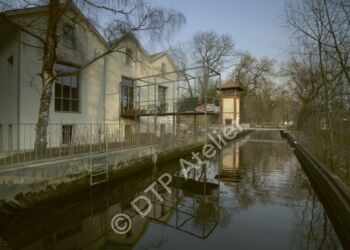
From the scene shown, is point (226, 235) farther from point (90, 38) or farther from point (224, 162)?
point (90, 38)

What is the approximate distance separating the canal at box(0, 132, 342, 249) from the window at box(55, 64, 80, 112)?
5.95m

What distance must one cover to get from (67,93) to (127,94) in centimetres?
469

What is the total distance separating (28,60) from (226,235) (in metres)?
10.8

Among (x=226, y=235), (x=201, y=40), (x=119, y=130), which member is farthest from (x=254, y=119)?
(x=226, y=235)

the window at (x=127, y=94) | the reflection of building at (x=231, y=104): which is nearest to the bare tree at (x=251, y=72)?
the reflection of building at (x=231, y=104)

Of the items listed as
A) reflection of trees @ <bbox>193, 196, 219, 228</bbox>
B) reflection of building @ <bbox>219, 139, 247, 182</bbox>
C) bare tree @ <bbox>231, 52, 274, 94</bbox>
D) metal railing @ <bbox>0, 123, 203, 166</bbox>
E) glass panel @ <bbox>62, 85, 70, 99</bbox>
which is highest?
bare tree @ <bbox>231, 52, 274, 94</bbox>

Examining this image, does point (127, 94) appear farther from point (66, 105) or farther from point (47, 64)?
point (47, 64)

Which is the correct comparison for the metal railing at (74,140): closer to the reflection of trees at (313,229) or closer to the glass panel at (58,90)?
the glass panel at (58,90)

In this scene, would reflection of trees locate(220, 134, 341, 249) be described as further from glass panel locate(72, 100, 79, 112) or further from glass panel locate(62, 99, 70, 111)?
glass panel locate(62, 99, 70, 111)

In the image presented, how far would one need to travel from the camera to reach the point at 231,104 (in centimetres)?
3934

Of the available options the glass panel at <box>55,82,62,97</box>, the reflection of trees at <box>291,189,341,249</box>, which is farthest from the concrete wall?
the reflection of trees at <box>291,189,341,249</box>

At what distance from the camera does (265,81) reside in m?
53.5

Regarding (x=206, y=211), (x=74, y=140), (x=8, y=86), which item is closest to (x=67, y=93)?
(x=8, y=86)

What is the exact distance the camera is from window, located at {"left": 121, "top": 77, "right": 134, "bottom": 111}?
56.5 ft
